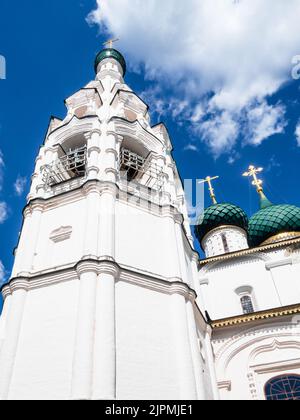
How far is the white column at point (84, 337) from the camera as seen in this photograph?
19.5 ft

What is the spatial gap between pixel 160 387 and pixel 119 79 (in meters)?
13.6

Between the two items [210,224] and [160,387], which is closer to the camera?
[160,387]

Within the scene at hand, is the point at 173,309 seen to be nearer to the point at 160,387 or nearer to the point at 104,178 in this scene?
the point at 160,387

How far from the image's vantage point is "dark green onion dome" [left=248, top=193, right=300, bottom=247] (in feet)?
59.0

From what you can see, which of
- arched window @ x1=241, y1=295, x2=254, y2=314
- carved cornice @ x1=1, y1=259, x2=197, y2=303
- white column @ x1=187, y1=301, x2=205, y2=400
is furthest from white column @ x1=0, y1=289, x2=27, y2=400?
arched window @ x1=241, y1=295, x2=254, y2=314

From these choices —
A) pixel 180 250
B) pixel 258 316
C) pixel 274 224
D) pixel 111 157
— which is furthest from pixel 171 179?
pixel 274 224

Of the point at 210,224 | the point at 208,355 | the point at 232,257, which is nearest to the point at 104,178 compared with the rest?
the point at 208,355

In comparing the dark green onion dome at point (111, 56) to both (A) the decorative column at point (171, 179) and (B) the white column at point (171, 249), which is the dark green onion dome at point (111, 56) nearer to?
(A) the decorative column at point (171, 179)

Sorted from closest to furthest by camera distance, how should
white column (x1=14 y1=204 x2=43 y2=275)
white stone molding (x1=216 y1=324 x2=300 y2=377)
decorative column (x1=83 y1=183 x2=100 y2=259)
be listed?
decorative column (x1=83 y1=183 x2=100 y2=259), white column (x1=14 y1=204 x2=43 y2=275), white stone molding (x1=216 y1=324 x2=300 y2=377)

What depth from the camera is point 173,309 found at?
26.0ft

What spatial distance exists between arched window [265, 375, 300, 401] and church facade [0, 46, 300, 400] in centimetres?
2

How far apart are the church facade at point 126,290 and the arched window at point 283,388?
0.02 metres

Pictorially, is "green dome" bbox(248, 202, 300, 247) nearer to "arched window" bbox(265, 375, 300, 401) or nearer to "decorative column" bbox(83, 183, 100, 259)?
"arched window" bbox(265, 375, 300, 401)

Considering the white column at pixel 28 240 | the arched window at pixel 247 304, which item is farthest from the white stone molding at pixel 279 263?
the white column at pixel 28 240
